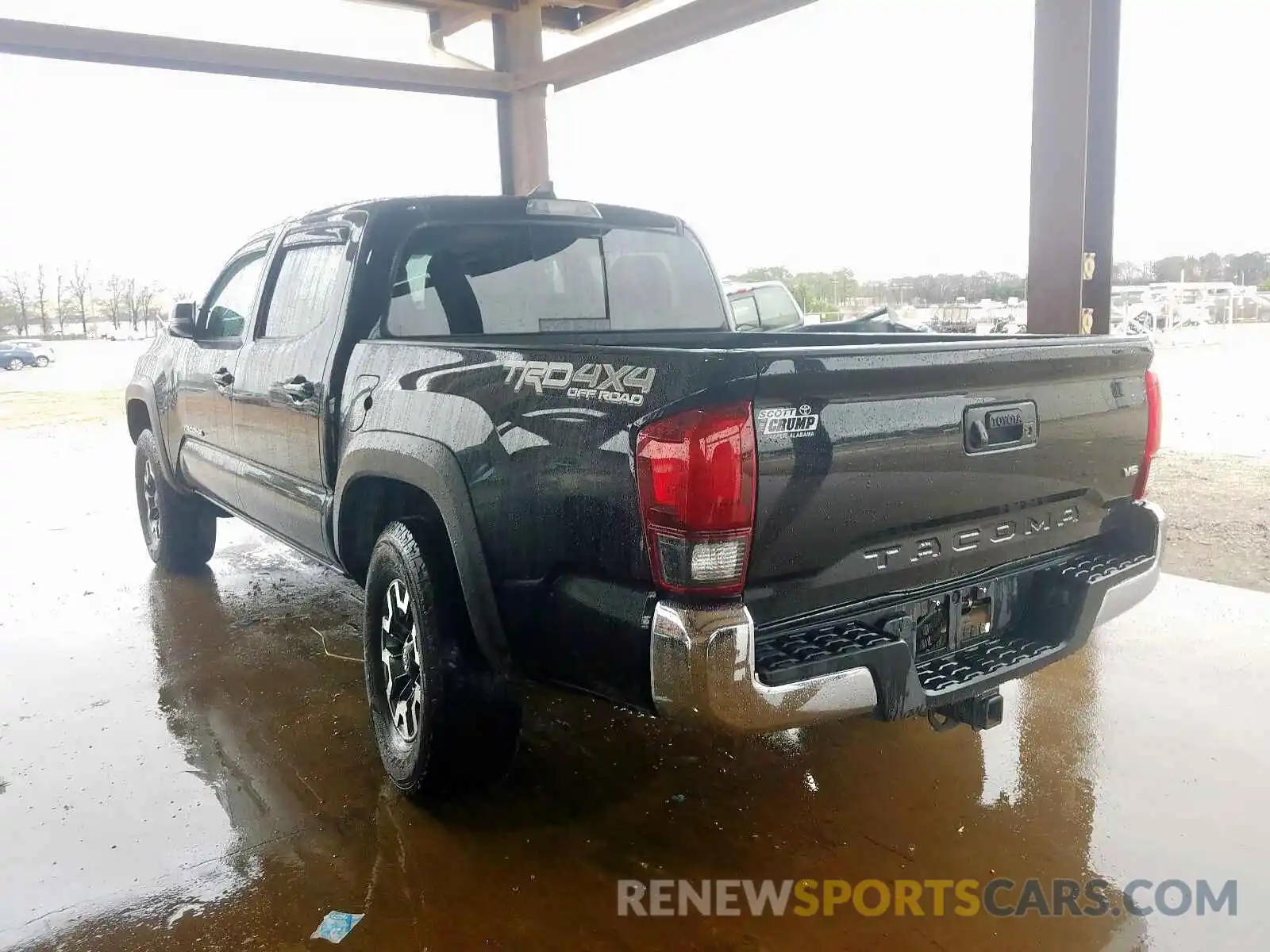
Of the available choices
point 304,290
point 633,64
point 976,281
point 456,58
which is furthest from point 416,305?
point 456,58

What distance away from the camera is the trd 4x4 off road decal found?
6.82ft

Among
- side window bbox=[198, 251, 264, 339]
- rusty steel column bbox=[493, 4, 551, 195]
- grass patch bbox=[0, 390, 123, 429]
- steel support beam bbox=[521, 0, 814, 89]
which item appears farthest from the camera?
grass patch bbox=[0, 390, 123, 429]

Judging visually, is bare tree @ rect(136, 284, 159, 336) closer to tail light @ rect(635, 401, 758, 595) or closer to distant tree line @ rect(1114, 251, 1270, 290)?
distant tree line @ rect(1114, 251, 1270, 290)

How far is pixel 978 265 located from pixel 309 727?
499cm

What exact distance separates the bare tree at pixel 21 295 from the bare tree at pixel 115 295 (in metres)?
0.92

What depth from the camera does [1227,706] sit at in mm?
3400

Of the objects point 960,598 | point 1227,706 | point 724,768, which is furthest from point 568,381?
point 1227,706

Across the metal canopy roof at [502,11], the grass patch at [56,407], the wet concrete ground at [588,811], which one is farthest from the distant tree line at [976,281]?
the grass patch at [56,407]

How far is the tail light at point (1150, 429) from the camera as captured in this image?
2865mm

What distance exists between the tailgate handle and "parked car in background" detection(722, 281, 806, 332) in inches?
264

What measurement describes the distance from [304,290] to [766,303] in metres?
6.33

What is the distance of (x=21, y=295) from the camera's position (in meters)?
11.5

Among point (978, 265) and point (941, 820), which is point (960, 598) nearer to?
point (941, 820)

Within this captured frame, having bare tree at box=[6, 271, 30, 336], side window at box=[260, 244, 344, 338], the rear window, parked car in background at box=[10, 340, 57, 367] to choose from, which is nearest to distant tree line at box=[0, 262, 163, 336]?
bare tree at box=[6, 271, 30, 336]
